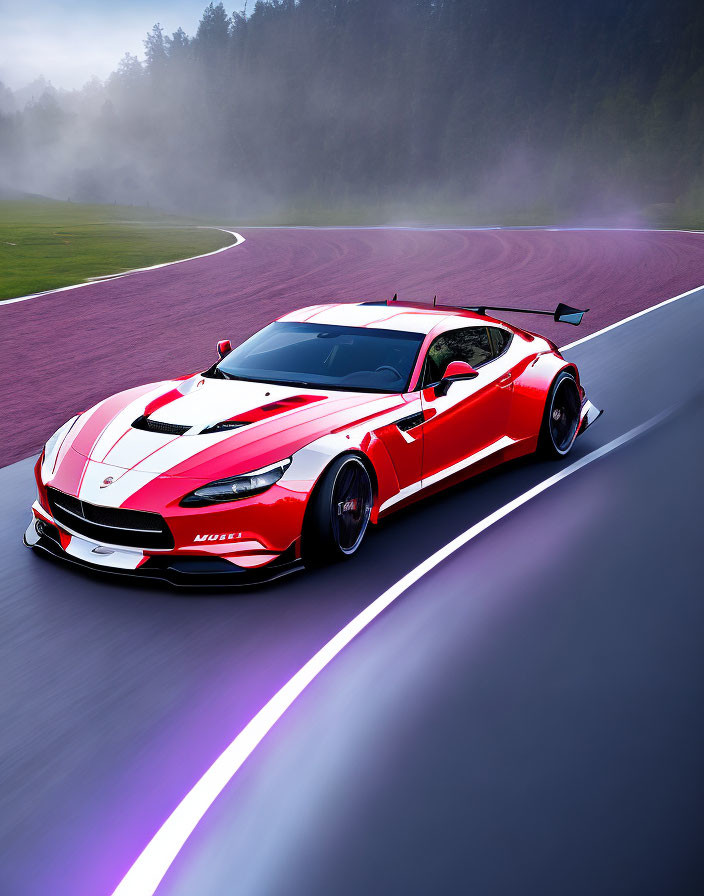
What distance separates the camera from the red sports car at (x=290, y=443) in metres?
5.30

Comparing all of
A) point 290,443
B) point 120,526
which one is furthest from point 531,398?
point 120,526

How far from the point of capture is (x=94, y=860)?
3252 millimetres

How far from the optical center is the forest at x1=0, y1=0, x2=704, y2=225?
108 m

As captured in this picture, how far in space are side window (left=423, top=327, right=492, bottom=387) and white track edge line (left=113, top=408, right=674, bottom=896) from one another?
1.10 m

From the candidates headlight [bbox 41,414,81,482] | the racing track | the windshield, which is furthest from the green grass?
the racing track

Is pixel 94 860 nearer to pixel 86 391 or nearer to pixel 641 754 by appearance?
pixel 641 754

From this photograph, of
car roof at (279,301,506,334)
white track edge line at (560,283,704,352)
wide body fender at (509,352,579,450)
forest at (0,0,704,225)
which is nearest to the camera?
car roof at (279,301,506,334)

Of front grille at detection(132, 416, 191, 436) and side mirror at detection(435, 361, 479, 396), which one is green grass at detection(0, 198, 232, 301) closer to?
front grille at detection(132, 416, 191, 436)

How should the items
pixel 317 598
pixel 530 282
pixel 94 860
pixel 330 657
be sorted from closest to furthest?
pixel 94 860 < pixel 330 657 < pixel 317 598 < pixel 530 282

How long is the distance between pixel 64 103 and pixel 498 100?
88016 millimetres

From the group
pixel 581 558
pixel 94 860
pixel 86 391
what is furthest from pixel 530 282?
pixel 94 860

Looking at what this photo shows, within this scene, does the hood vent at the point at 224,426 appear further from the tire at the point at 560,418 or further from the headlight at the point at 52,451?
the tire at the point at 560,418

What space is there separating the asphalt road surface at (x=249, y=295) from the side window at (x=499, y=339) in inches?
153

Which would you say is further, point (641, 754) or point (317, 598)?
point (317, 598)
